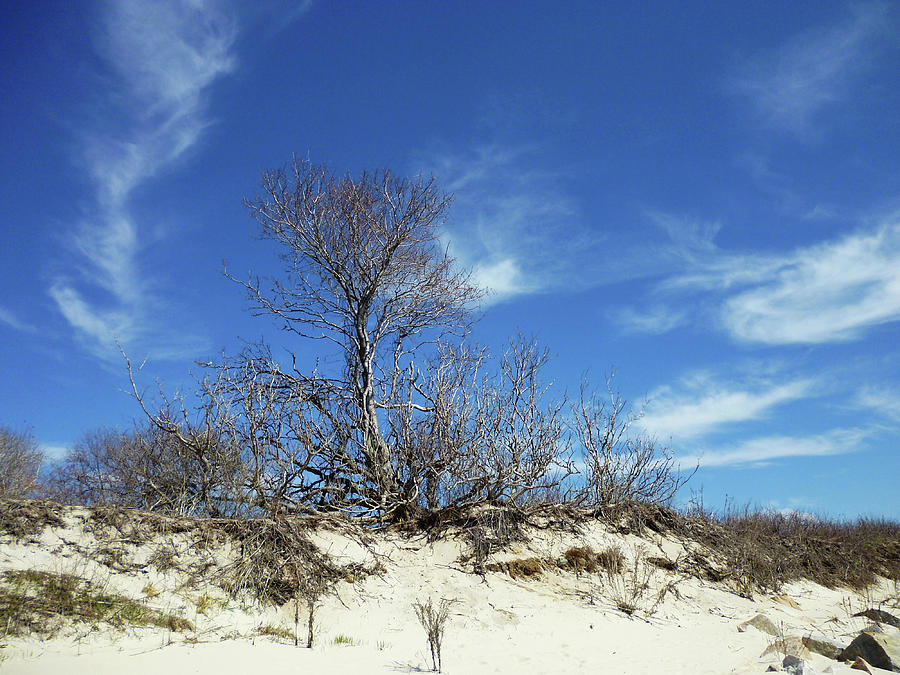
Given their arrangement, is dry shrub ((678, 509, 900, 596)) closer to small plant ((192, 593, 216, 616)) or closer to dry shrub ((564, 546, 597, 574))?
dry shrub ((564, 546, 597, 574))

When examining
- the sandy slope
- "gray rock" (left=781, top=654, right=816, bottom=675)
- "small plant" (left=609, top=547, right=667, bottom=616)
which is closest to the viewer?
"gray rock" (left=781, top=654, right=816, bottom=675)

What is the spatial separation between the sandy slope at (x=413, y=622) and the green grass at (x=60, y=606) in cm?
16

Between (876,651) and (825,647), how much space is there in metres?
0.78

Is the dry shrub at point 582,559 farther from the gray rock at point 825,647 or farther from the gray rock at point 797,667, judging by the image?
the gray rock at point 797,667

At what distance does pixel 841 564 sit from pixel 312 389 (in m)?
16.9

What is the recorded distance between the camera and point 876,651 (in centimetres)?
791

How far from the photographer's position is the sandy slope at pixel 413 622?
23.4 ft

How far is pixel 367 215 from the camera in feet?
48.5

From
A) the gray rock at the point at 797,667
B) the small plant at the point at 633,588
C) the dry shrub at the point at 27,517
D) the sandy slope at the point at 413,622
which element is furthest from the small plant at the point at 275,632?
the gray rock at the point at 797,667

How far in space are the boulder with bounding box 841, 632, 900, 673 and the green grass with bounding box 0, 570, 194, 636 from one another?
29.5 ft

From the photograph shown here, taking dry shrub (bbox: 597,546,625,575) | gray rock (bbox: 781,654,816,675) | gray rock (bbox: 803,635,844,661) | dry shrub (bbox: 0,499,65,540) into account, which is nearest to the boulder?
gray rock (bbox: 803,635,844,661)

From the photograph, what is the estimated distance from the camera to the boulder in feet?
25.5

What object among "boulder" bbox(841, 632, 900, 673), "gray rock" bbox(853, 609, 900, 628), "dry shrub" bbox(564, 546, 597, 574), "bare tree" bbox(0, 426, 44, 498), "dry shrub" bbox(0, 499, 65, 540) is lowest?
"boulder" bbox(841, 632, 900, 673)

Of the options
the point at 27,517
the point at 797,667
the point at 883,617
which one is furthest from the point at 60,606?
the point at 883,617
